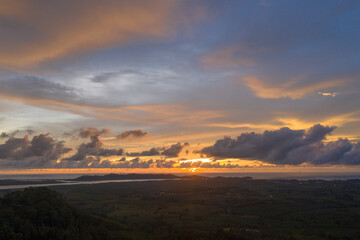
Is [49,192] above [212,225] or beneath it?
above

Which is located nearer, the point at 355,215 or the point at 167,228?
the point at 167,228

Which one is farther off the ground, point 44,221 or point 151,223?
point 44,221

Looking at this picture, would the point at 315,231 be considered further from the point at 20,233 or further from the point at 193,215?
the point at 20,233

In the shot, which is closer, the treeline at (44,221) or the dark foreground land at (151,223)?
the treeline at (44,221)

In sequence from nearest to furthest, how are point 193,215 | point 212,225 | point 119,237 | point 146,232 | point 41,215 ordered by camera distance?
1. point 41,215
2. point 119,237
3. point 146,232
4. point 212,225
5. point 193,215

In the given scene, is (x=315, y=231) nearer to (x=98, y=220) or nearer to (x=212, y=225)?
(x=212, y=225)

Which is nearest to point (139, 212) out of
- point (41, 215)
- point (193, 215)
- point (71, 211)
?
point (193, 215)

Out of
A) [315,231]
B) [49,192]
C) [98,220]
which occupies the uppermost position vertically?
[49,192]

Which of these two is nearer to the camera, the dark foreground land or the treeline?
the treeline

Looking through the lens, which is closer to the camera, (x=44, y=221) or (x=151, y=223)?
(x=44, y=221)

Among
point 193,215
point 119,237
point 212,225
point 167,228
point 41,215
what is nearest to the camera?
point 41,215

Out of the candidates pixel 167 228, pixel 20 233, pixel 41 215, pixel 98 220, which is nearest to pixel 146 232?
pixel 167 228
